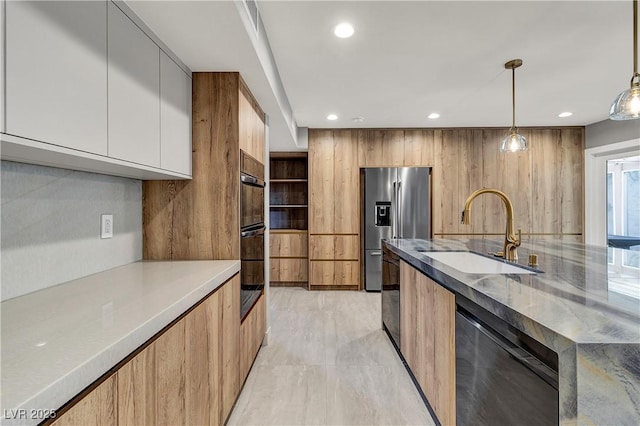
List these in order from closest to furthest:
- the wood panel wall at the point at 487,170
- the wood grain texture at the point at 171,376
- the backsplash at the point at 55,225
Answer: the wood grain texture at the point at 171,376
the backsplash at the point at 55,225
the wood panel wall at the point at 487,170

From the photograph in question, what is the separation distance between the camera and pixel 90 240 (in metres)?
1.54

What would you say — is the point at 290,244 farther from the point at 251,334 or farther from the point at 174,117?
the point at 174,117

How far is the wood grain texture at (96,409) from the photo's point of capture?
2.10ft

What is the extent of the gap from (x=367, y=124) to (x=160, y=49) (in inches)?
129

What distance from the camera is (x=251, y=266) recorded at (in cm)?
232

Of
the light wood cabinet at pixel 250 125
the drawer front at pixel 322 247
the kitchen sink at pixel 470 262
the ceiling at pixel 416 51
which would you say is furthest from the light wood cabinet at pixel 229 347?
the drawer front at pixel 322 247

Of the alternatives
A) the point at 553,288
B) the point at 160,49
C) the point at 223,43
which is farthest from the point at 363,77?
the point at 553,288

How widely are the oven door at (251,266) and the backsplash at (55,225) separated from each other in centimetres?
68

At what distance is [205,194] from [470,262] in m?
1.84

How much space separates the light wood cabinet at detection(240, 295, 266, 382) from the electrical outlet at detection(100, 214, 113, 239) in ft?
3.10

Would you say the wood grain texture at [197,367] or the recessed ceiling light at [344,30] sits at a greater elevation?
the recessed ceiling light at [344,30]

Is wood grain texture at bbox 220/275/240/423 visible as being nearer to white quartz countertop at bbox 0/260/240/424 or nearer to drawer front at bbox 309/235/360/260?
white quartz countertop at bbox 0/260/240/424

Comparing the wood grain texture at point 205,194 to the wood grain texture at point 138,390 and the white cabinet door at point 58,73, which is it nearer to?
the white cabinet door at point 58,73

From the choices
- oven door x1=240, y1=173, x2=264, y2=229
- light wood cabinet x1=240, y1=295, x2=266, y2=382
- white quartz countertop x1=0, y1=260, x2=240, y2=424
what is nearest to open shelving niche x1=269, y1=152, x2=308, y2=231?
oven door x1=240, y1=173, x2=264, y2=229
